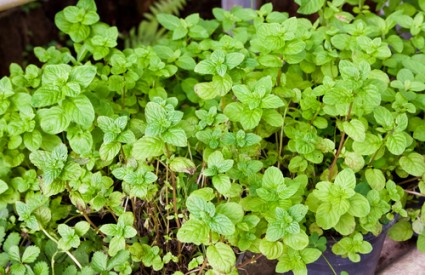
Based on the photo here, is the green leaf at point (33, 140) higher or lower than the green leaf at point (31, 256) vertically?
higher

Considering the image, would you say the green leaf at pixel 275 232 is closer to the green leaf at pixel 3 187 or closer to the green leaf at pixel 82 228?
the green leaf at pixel 82 228

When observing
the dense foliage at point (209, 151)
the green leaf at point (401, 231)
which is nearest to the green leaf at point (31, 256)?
the dense foliage at point (209, 151)

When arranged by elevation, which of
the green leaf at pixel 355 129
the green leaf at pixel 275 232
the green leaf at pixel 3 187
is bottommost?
the green leaf at pixel 3 187

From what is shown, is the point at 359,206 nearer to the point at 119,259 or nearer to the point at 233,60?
the point at 233,60

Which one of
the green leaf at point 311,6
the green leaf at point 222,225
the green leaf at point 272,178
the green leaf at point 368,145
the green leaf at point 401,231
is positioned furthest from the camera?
the green leaf at point 311,6

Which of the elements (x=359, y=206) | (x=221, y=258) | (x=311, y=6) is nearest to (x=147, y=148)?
(x=221, y=258)

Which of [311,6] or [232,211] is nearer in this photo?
[232,211]

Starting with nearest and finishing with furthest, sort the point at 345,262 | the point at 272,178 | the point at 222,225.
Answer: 1. the point at 222,225
2. the point at 272,178
3. the point at 345,262

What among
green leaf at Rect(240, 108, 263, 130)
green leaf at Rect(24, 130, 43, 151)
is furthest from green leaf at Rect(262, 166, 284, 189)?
green leaf at Rect(24, 130, 43, 151)

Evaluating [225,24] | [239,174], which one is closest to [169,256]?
[239,174]
